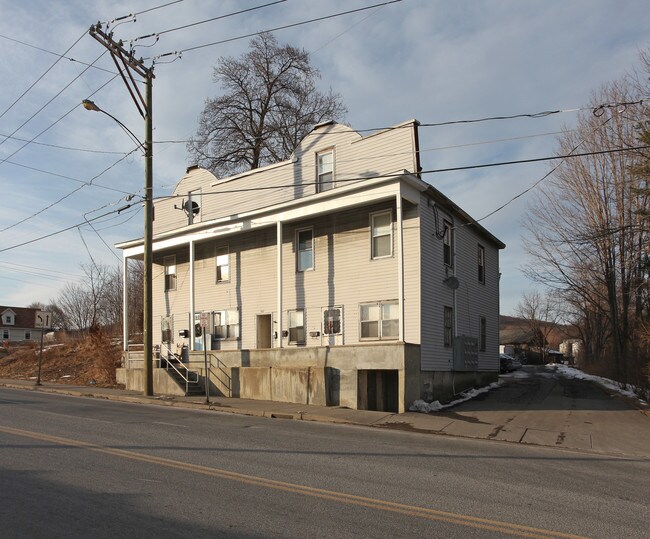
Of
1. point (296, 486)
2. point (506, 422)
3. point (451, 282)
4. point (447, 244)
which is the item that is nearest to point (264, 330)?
point (451, 282)

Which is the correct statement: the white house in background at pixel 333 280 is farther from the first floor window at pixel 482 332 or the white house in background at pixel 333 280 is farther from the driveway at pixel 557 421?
the driveway at pixel 557 421

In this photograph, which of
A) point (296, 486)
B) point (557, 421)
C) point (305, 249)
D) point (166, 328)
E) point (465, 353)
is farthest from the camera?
point (166, 328)

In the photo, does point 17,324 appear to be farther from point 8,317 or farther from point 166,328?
point 166,328

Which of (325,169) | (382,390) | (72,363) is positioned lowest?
(72,363)

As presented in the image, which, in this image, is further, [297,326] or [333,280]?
[297,326]

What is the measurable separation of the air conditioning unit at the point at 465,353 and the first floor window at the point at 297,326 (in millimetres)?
5389

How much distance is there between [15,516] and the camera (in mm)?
5668

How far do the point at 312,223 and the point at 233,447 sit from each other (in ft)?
39.0

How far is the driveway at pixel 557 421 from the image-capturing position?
1216cm

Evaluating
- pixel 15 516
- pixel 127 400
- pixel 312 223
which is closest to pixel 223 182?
pixel 312 223

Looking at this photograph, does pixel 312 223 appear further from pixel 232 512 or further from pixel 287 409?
pixel 232 512

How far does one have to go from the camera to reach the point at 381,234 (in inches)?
743

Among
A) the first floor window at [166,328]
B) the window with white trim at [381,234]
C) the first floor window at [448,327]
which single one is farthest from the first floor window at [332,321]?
the first floor window at [166,328]

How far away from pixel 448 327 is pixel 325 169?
7053 millimetres
